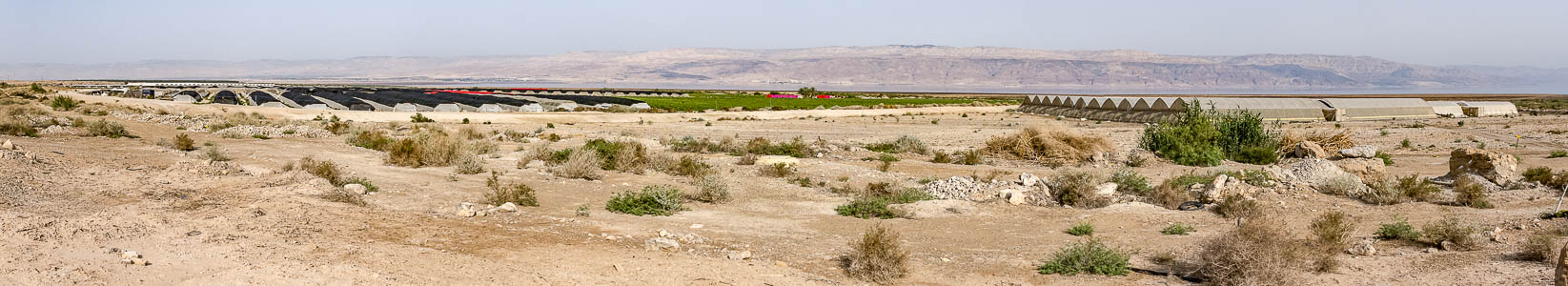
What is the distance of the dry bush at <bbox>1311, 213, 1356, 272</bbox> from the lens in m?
8.02

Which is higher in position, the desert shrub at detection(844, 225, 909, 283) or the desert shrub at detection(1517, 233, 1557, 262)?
the desert shrub at detection(1517, 233, 1557, 262)

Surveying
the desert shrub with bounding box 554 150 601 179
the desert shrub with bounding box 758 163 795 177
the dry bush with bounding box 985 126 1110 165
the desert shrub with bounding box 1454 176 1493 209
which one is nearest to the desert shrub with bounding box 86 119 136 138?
the desert shrub with bounding box 554 150 601 179

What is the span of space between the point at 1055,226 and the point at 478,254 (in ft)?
22.8

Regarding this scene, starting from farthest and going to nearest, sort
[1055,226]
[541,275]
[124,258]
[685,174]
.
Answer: [685,174] < [1055,226] < [541,275] < [124,258]

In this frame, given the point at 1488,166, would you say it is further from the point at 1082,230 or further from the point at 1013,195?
the point at 1082,230

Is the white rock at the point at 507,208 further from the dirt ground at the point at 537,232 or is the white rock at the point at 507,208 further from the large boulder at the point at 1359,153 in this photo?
the large boulder at the point at 1359,153

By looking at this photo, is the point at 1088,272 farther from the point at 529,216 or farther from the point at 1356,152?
the point at 1356,152

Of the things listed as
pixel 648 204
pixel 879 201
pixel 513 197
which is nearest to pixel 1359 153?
pixel 879 201

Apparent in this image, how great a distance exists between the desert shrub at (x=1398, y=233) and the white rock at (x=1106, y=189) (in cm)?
431

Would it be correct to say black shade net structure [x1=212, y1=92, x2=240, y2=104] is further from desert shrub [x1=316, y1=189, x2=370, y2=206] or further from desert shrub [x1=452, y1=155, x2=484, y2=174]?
desert shrub [x1=316, y1=189, x2=370, y2=206]

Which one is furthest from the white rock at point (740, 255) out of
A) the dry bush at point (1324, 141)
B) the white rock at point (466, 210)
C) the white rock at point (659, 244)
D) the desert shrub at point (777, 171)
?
the dry bush at point (1324, 141)

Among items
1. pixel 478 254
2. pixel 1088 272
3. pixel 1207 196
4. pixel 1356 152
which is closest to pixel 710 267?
pixel 478 254

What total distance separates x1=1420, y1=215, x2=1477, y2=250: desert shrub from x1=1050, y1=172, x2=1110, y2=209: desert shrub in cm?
451

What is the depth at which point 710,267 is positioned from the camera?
8422 millimetres
